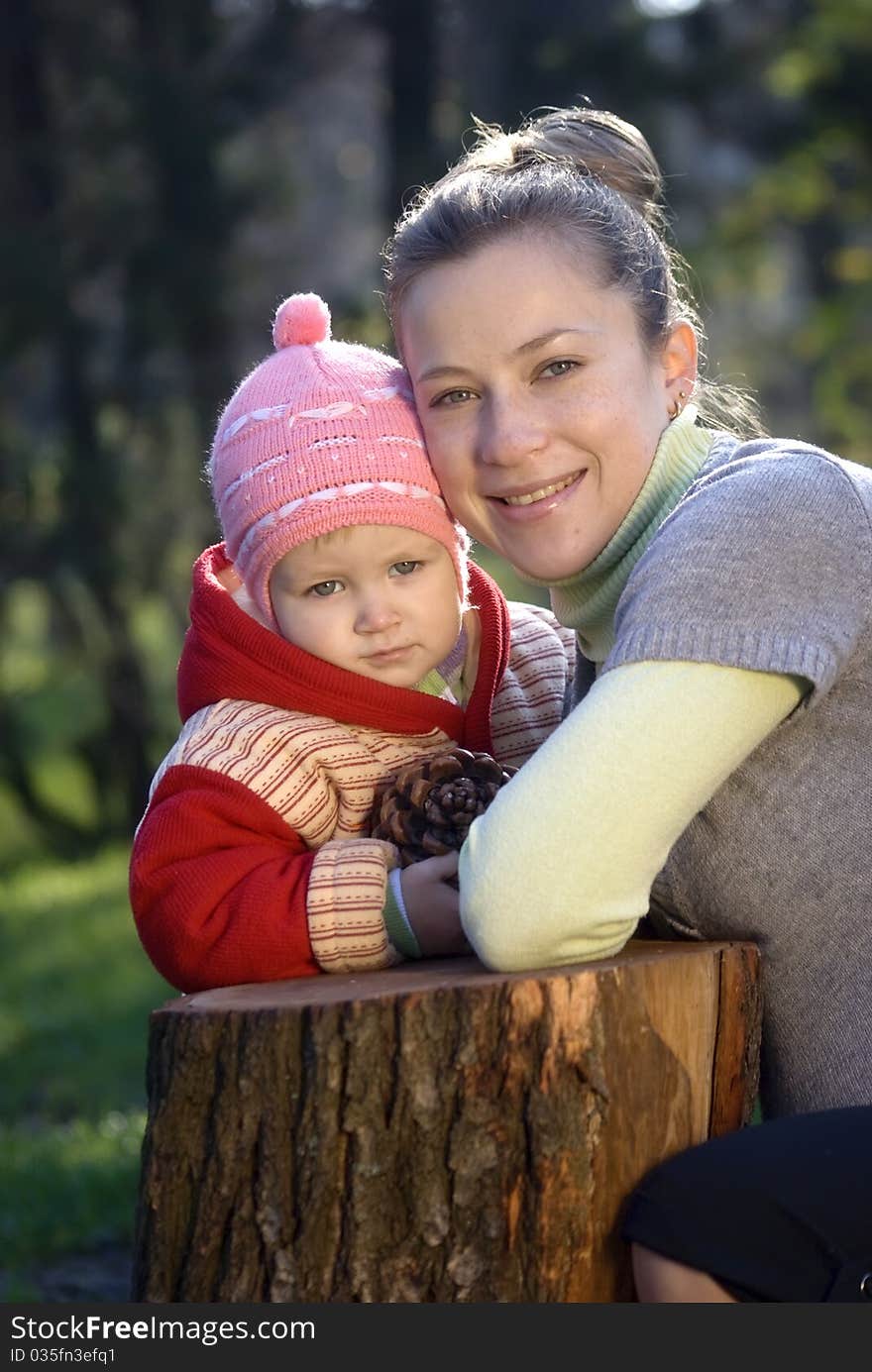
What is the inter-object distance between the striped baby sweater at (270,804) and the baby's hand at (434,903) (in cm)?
5

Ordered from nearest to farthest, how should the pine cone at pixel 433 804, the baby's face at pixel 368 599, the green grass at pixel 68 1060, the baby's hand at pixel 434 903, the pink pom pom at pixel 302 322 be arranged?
the baby's hand at pixel 434 903
the pine cone at pixel 433 804
the baby's face at pixel 368 599
the pink pom pom at pixel 302 322
the green grass at pixel 68 1060

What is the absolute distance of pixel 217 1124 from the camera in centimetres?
244

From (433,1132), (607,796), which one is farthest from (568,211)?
(433,1132)

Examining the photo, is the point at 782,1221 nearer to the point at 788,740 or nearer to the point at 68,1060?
the point at 788,740

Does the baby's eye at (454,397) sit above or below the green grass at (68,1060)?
above

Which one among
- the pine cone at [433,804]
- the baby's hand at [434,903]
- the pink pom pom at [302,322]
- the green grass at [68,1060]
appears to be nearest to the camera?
the baby's hand at [434,903]

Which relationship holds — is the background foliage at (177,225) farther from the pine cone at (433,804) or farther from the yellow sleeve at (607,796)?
the yellow sleeve at (607,796)

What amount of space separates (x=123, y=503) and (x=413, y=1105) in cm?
943

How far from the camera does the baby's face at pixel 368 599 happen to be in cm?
290

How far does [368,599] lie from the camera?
2.90 meters

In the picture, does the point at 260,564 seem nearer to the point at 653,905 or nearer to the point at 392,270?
the point at 392,270

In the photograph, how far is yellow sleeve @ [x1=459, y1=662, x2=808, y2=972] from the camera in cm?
229

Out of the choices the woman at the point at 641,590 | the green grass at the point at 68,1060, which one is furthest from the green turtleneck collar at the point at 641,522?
the green grass at the point at 68,1060

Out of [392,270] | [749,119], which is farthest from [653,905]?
[749,119]
